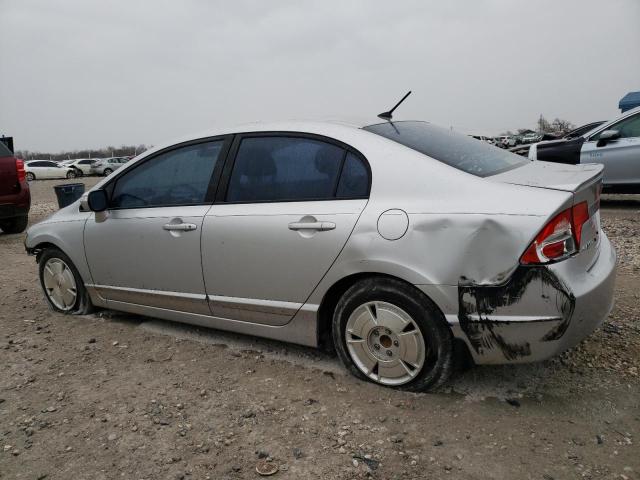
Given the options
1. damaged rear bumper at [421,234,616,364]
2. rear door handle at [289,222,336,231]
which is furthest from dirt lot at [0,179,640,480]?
rear door handle at [289,222,336,231]

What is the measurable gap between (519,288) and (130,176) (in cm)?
275

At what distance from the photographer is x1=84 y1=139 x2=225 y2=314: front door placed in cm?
326

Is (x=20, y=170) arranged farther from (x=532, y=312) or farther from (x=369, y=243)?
(x=532, y=312)

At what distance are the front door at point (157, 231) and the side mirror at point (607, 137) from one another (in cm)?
670

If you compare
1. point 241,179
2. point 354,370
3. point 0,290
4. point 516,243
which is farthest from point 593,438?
point 0,290

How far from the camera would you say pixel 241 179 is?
10.2ft

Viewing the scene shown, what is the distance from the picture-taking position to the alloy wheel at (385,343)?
255cm

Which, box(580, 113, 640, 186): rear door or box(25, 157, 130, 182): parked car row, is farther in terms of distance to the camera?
box(25, 157, 130, 182): parked car row

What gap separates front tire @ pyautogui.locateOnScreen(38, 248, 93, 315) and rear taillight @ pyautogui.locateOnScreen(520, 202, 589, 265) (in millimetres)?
3379

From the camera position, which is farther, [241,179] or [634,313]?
[634,313]

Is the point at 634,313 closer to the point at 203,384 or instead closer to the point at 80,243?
the point at 203,384

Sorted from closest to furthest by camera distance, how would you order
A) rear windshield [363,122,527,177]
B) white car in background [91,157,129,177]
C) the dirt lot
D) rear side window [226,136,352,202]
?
the dirt lot < rear windshield [363,122,527,177] < rear side window [226,136,352,202] < white car in background [91,157,129,177]

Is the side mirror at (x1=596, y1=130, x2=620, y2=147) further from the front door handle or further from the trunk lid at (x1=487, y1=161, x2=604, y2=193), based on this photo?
the front door handle

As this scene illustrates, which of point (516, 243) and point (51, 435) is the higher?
point (516, 243)
